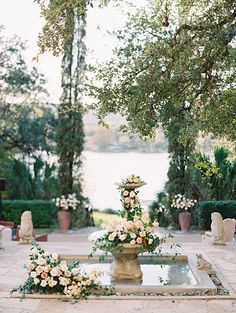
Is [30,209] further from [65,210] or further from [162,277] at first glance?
[162,277]

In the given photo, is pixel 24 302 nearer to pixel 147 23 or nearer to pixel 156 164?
pixel 147 23

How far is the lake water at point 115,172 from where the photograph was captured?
16.3 metres

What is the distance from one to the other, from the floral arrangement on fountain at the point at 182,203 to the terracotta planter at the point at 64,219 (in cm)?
267

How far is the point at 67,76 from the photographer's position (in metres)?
15.7

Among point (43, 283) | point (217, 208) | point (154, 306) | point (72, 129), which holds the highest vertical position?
point (72, 129)

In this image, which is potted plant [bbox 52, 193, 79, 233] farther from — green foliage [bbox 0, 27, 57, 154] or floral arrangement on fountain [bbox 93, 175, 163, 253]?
floral arrangement on fountain [bbox 93, 175, 163, 253]

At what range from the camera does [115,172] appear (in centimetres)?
1742

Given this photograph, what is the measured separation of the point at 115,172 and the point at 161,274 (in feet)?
28.8

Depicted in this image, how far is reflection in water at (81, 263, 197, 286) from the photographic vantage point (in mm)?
8273

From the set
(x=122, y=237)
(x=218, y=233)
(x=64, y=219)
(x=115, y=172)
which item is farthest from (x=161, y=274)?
(x=115, y=172)

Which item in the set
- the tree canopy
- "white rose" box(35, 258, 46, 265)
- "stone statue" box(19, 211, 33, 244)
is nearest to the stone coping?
"white rose" box(35, 258, 46, 265)

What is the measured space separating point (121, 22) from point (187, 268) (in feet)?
17.7

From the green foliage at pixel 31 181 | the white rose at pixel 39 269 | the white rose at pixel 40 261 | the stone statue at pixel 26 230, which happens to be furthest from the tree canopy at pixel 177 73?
the green foliage at pixel 31 181

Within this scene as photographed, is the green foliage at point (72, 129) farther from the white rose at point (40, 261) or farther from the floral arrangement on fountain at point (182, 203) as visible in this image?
the white rose at point (40, 261)
